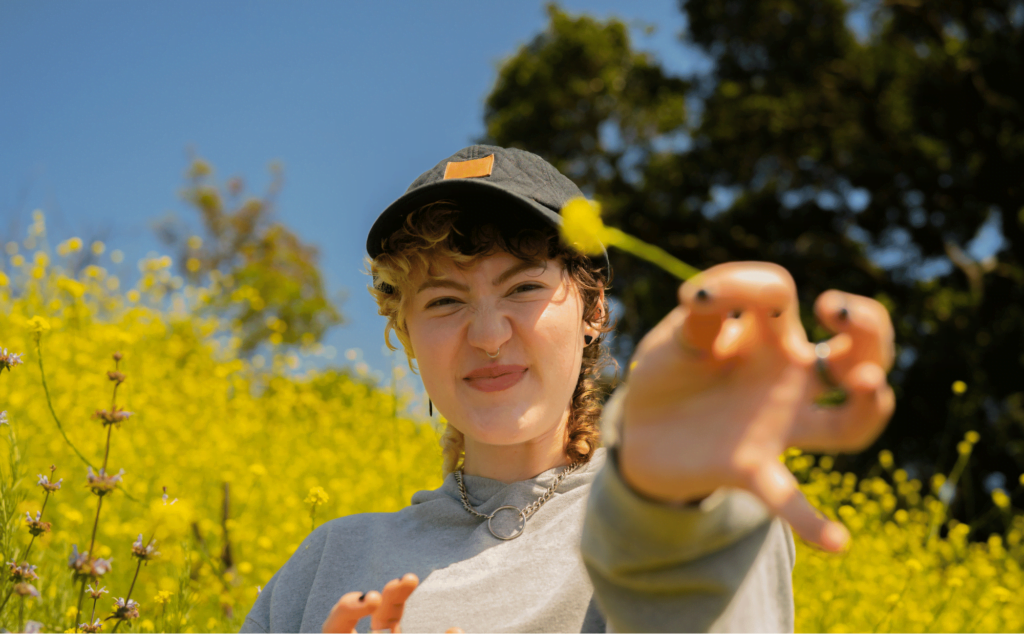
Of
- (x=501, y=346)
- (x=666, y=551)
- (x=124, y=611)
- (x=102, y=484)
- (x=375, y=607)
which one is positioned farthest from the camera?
(x=501, y=346)

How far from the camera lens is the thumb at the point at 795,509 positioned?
43 centimetres

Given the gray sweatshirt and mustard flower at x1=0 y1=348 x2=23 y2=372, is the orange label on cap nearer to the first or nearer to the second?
the gray sweatshirt

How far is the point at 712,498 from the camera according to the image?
570 millimetres

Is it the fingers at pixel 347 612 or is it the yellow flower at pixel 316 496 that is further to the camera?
the yellow flower at pixel 316 496

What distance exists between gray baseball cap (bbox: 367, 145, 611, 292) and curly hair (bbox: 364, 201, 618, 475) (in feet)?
0.06

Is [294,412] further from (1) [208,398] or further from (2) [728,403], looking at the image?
(2) [728,403]

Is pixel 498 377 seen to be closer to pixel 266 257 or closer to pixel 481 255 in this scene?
pixel 481 255

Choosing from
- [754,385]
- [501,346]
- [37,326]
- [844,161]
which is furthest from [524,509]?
[844,161]

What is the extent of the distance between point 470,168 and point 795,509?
39.4 inches

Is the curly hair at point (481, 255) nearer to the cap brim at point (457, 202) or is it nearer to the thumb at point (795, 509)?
the cap brim at point (457, 202)

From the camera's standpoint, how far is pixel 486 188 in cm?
124

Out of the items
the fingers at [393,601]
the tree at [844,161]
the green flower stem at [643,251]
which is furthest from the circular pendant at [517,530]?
the tree at [844,161]

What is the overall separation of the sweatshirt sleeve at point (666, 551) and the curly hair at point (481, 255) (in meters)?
0.68

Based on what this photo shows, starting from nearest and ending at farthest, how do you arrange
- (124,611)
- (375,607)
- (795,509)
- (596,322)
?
(795,509)
(375,607)
(124,611)
(596,322)
